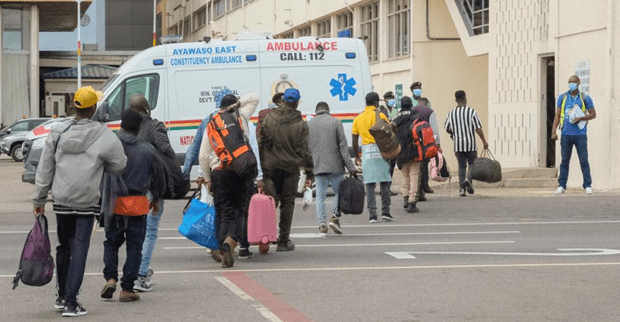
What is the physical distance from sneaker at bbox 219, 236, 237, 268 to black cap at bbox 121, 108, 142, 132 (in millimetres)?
2279

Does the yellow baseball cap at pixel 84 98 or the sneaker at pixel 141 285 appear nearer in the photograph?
the yellow baseball cap at pixel 84 98

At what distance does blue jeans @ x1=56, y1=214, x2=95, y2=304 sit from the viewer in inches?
374

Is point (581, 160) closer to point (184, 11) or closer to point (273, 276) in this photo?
point (273, 276)

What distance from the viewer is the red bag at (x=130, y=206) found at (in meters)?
10.1

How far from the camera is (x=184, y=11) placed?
86000mm

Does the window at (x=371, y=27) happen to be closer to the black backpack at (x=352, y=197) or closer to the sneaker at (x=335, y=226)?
the sneaker at (x=335, y=226)

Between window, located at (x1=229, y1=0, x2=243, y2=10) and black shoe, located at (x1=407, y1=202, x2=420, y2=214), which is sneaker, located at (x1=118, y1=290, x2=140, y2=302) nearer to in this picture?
black shoe, located at (x1=407, y1=202, x2=420, y2=214)

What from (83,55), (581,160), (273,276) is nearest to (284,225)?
(273,276)

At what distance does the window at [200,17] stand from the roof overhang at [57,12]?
7.32 m

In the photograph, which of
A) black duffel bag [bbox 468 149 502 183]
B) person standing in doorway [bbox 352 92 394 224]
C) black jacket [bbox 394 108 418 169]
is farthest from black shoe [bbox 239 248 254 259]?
black duffel bag [bbox 468 149 502 183]

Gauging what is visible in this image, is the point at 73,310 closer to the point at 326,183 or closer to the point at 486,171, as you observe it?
the point at 326,183

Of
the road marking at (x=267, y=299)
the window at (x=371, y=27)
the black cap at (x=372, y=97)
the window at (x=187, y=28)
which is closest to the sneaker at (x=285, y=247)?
the road marking at (x=267, y=299)

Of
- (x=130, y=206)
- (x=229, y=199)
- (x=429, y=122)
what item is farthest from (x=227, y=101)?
(x=429, y=122)

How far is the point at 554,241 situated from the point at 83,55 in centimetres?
6867
